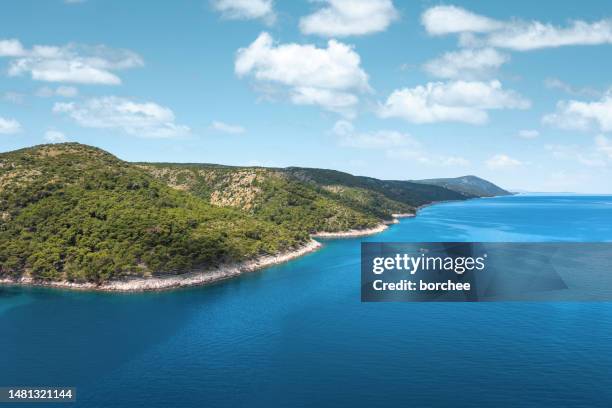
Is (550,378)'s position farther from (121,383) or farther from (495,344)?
(121,383)

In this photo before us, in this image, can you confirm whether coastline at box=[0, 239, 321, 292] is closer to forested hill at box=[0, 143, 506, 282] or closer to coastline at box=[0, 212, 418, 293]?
coastline at box=[0, 212, 418, 293]

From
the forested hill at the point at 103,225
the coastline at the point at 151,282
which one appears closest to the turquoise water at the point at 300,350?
the coastline at the point at 151,282

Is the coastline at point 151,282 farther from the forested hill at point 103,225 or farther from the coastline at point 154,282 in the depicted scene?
the forested hill at point 103,225

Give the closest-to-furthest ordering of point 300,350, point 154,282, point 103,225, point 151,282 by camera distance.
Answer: point 300,350 → point 151,282 → point 154,282 → point 103,225

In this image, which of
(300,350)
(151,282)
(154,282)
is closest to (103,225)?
(151,282)

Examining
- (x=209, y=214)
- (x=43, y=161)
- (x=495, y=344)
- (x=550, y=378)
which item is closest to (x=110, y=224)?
(x=209, y=214)

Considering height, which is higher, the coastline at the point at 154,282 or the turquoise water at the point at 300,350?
the coastline at the point at 154,282

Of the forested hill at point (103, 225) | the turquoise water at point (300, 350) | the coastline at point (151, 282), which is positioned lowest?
the turquoise water at point (300, 350)

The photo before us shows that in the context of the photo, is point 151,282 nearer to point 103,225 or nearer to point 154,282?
point 154,282
